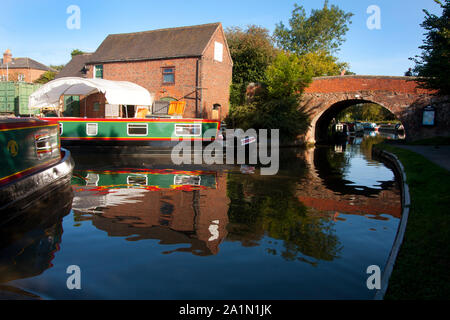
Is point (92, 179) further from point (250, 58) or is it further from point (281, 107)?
point (250, 58)

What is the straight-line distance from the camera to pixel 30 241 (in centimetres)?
513

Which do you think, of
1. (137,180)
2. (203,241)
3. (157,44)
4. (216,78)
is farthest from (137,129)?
(157,44)

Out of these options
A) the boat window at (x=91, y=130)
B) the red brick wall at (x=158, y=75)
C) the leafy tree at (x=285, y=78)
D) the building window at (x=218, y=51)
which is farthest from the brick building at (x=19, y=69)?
the boat window at (x=91, y=130)

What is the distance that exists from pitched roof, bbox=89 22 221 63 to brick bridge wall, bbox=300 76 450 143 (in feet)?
26.4

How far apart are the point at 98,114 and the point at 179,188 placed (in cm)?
1838

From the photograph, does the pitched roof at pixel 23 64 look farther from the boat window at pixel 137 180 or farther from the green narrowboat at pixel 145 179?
the boat window at pixel 137 180

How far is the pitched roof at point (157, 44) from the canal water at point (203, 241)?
53.4 feet

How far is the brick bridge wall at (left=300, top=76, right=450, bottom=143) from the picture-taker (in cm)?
2148

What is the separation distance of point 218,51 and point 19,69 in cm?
3647

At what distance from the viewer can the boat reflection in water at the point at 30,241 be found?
13.0ft

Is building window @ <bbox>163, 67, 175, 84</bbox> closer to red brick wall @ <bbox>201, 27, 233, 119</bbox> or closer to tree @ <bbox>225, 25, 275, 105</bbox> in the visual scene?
red brick wall @ <bbox>201, 27, 233, 119</bbox>

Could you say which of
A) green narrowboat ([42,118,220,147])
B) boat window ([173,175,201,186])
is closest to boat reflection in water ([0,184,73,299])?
boat window ([173,175,201,186])

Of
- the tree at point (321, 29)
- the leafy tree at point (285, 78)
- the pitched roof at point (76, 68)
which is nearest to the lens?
the leafy tree at point (285, 78)
